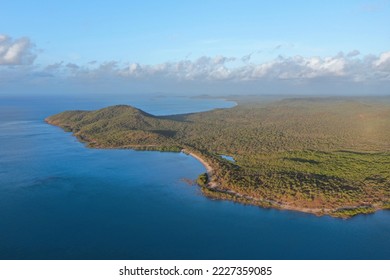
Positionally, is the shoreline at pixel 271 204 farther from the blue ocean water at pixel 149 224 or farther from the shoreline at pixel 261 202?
the blue ocean water at pixel 149 224

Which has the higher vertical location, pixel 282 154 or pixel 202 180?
pixel 282 154

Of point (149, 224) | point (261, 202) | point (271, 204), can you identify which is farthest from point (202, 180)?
point (149, 224)

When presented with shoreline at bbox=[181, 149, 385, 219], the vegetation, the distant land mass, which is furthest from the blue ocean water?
the distant land mass

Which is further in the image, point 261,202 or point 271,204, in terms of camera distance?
point 261,202

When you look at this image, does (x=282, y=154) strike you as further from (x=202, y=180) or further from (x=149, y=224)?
(x=149, y=224)

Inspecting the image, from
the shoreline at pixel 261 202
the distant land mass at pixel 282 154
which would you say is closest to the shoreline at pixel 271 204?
the shoreline at pixel 261 202

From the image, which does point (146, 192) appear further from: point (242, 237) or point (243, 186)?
point (242, 237)

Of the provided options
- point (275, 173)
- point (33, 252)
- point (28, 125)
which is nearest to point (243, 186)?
point (275, 173)
